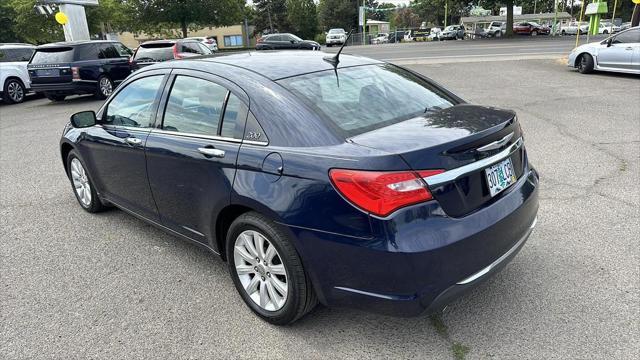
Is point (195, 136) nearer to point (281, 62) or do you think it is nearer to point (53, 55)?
point (281, 62)

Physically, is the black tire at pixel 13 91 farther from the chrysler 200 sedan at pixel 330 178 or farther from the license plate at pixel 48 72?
the chrysler 200 sedan at pixel 330 178

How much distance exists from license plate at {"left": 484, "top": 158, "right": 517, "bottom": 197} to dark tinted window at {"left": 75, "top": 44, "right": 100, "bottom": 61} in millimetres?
13128

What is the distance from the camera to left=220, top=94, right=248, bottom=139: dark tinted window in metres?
2.83

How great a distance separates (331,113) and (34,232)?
3.35 metres

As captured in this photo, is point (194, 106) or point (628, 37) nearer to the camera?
point (194, 106)

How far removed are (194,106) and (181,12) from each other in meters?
39.2

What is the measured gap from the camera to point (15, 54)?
14680 millimetres

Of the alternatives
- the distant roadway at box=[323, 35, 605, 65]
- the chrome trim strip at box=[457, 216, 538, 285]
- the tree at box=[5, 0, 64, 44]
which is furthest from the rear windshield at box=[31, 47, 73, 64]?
the tree at box=[5, 0, 64, 44]

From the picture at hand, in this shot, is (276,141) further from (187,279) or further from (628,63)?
(628,63)

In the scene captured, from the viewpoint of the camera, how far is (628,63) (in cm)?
1284

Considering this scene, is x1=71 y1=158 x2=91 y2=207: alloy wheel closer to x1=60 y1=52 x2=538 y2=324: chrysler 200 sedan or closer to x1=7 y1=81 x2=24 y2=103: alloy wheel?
x1=60 y1=52 x2=538 y2=324: chrysler 200 sedan

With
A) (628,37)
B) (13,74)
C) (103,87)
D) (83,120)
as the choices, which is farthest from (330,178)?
(13,74)

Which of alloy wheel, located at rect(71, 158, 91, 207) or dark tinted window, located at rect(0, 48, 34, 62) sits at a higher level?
dark tinted window, located at rect(0, 48, 34, 62)

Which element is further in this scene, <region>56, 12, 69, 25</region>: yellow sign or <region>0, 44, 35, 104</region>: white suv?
<region>56, 12, 69, 25</region>: yellow sign
